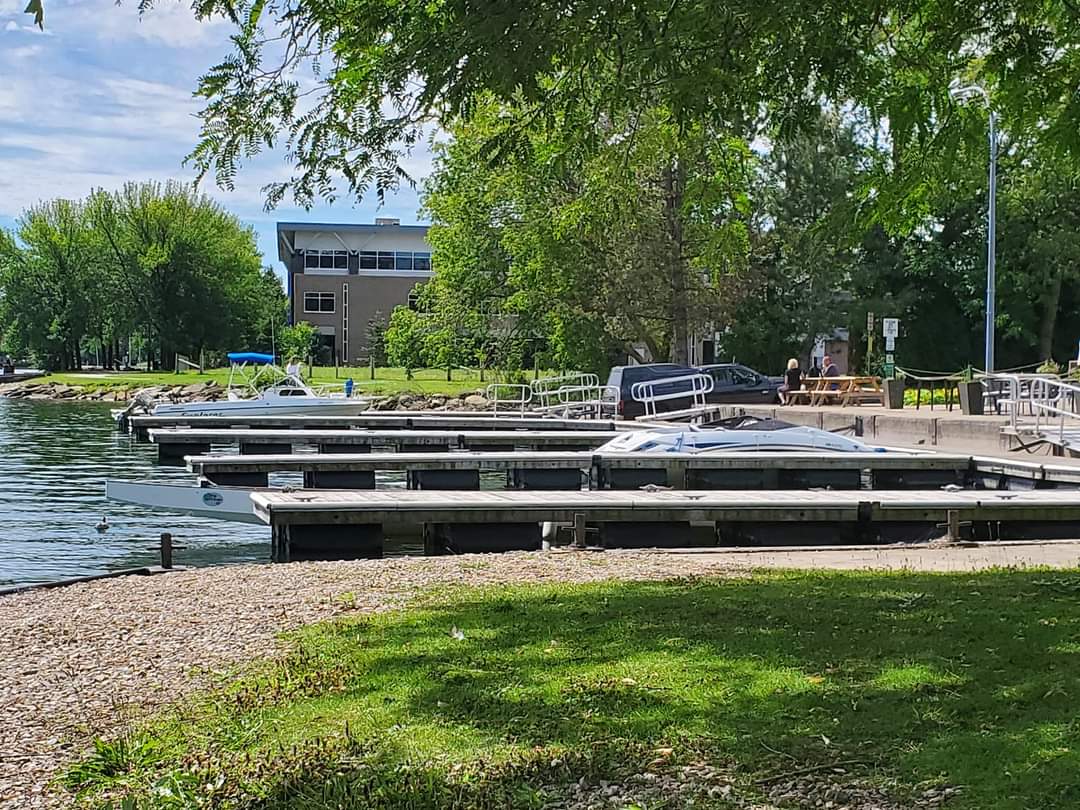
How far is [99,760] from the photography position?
19.6 ft

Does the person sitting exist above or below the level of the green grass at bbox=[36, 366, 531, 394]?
above

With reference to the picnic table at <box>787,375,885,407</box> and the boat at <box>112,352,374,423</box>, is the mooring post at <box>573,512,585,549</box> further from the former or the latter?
the boat at <box>112,352,374,423</box>

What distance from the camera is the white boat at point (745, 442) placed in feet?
81.4

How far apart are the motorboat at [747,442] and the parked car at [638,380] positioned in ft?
40.3

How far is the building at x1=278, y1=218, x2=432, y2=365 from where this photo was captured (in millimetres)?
99062

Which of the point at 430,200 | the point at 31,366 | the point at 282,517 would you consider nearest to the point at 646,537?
the point at 282,517

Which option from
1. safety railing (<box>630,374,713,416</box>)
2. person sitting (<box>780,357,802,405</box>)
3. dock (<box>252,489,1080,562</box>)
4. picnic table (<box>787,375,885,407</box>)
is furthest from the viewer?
person sitting (<box>780,357,802,405</box>)

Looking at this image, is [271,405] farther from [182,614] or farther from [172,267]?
[172,267]

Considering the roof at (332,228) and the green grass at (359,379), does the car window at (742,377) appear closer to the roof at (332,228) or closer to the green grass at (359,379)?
the green grass at (359,379)

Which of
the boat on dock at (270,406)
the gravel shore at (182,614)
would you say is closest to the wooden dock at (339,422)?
the boat on dock at (270,406)

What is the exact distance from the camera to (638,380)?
3809cm

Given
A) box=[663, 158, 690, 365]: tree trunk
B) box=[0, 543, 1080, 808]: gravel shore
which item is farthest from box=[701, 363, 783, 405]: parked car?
box=[0, 543, 1080, 808]: gravel shore

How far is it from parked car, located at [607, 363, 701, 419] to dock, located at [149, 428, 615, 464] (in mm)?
3251

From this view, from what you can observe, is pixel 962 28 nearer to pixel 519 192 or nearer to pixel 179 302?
pixel 519 192
